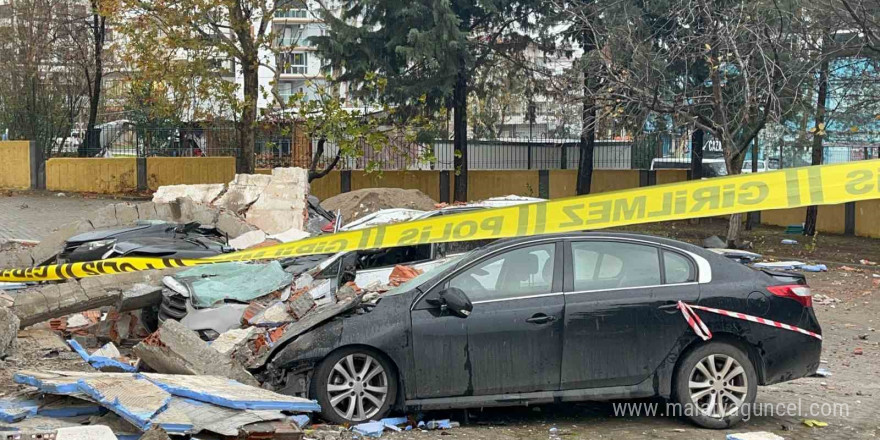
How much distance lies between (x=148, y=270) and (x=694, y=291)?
578cm

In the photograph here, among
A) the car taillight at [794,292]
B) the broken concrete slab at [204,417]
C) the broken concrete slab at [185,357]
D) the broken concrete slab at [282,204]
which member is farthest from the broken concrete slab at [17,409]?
the broken concrete slab at [282,204]

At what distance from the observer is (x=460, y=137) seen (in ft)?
86.5

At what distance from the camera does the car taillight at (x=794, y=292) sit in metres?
7.05

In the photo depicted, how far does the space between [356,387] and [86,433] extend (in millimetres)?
2091

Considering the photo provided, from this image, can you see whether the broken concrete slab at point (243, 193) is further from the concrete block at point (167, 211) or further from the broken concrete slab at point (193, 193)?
the concrete block at point (167, 211)

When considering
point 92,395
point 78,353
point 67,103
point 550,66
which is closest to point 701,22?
point 550,66

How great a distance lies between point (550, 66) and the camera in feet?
82.5

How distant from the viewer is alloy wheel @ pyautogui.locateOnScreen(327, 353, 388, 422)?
673cm

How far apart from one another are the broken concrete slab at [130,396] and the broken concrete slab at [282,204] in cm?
978

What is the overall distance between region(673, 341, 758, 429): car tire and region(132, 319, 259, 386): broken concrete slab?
312 cm

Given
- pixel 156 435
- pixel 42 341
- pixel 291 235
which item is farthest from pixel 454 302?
pixel 291 235

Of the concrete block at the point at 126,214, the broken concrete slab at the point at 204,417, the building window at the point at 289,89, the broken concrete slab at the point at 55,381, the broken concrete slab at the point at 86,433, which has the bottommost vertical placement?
the broken concrete slab at the point at 204,417

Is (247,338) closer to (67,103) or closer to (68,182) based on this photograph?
(68,182)

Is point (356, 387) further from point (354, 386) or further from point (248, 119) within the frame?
point (248, 119)
